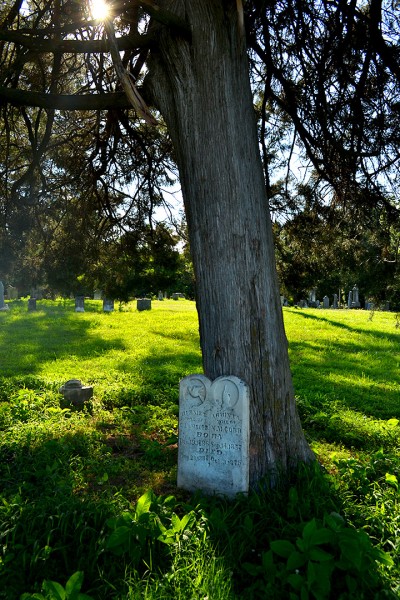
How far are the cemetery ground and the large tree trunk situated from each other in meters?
0.47

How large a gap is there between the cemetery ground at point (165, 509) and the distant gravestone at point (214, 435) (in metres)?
0.15

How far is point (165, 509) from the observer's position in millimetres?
2793

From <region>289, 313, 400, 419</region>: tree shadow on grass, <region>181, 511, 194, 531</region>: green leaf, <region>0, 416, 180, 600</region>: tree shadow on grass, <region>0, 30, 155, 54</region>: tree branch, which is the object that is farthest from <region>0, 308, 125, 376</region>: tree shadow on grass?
<region>181, 511, 194, 531</region>: green leaf

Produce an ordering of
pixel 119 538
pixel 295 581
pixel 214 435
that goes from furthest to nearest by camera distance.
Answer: pixel 214 435 < pixel 119 538 < pixel 295 581

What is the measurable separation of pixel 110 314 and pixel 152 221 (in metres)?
9.86

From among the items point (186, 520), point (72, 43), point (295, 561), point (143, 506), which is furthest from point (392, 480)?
point (72, 43)

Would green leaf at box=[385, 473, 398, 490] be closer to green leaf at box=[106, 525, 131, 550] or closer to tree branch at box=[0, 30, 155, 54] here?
green leaf at box=[106, 525, 131, 550]

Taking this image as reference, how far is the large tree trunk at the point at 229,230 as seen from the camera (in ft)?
10.9

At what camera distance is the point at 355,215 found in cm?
555

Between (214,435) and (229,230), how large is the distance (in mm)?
1466

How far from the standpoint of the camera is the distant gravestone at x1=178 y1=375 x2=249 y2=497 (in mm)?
3158

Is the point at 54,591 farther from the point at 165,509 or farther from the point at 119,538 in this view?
the point at 165,509

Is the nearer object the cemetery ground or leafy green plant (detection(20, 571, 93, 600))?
leafy green plant (detection(20, 571, 93, 600))

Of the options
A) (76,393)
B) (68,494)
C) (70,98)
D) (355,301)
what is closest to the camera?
(68,494)
